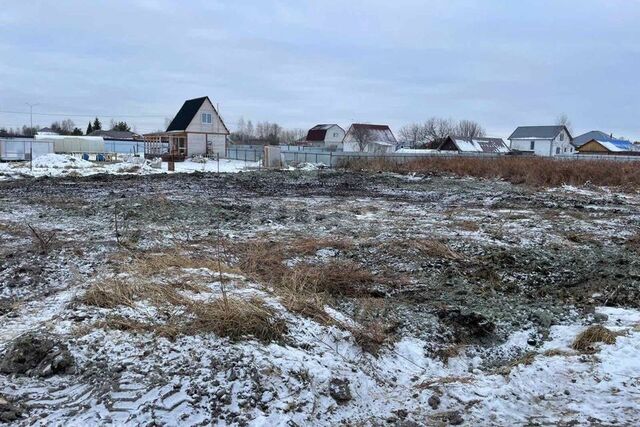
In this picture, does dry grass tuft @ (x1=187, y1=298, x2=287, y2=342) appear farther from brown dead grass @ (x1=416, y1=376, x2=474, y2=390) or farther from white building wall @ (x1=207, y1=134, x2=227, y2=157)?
white building wall @ (x1=207, y1=134, x2=227, y2=157)

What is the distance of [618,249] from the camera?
8.09 metres

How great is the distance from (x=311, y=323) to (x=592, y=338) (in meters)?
2.58

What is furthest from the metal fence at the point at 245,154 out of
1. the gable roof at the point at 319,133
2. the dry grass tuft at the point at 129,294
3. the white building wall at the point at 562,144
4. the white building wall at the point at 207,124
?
the white building wall at the point at 562,144

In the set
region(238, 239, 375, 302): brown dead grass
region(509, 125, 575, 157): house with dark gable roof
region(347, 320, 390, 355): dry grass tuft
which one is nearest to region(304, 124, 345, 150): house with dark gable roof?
region(509, 125, 575, 157): house with dark gable roof

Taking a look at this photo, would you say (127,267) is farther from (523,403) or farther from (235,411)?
(523,403)

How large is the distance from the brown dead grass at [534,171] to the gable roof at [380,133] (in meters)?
43.9

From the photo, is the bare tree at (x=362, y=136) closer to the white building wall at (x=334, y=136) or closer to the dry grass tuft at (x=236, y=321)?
the white building wall at (x=334, y=136)

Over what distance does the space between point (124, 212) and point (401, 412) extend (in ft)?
29.2

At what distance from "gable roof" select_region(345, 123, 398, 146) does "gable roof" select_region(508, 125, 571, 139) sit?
60.2 feet

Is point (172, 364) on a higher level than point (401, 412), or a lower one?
higher

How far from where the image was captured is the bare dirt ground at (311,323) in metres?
3.16

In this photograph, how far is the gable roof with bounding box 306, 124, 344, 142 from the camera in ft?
284

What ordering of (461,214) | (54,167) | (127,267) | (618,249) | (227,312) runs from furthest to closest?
(54,167) < (461,214) < (618,249) < (127,267) < (227,312)

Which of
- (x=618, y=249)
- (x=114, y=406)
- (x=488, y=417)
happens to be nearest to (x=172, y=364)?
(x=114, y=406)
